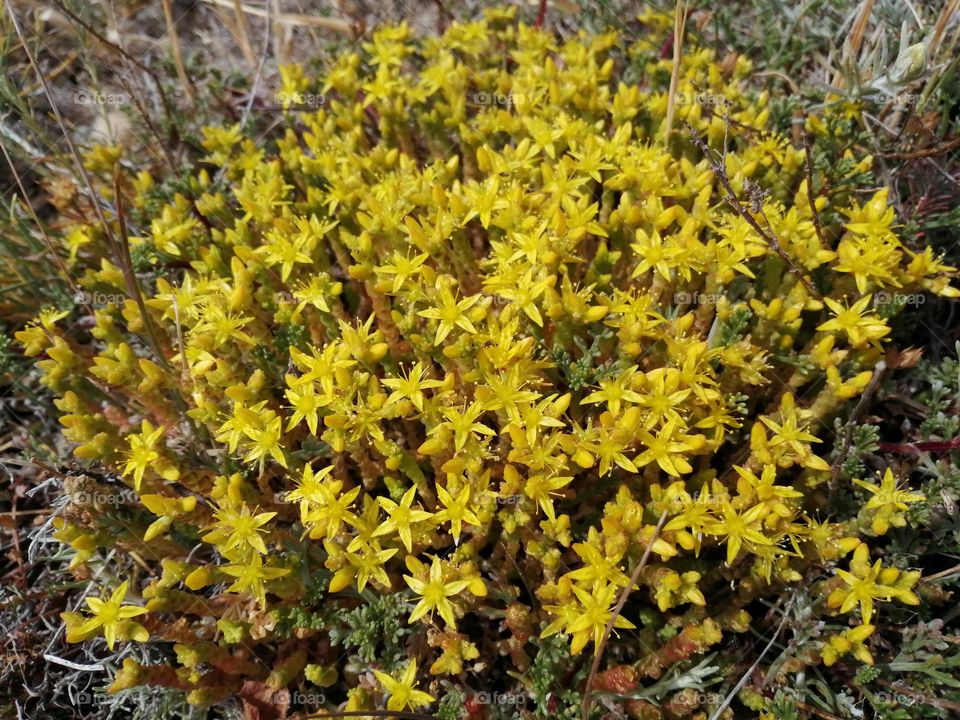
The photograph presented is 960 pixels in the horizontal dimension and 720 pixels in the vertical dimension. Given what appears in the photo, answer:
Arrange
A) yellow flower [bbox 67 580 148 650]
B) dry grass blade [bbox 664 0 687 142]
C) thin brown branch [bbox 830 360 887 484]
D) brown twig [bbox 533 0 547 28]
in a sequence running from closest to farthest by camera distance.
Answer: yellow flower [bbox 67 580 148 650] → thin brown branch [bbox 830 360 887 484] → dry grass blade [bbox 664 0 687 142] → brown twig [bbox 533 0 547 28]

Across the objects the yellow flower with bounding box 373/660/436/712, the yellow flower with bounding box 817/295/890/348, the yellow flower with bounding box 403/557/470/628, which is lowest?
the yellow flower with bounding box 373/660/436/712

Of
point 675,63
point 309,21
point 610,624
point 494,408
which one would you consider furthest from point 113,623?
point 309,21

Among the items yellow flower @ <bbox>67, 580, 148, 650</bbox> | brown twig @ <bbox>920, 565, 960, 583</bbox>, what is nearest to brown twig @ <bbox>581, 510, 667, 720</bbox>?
brown twig @ <bbox>920, 565, 960, 583</bbox>

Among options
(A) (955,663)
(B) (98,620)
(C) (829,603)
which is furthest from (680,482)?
(B) (98,620)

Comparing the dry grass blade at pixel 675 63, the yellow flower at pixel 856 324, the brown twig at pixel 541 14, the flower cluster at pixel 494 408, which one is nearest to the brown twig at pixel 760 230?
the flower cluster at pixel 494 408

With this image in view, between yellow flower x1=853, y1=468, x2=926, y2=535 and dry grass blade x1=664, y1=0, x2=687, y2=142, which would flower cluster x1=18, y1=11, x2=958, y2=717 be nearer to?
yellow flower x1=853, y1=468, x2=926, y2=535

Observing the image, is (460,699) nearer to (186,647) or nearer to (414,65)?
(186,647)

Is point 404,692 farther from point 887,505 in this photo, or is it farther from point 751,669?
point 887,505

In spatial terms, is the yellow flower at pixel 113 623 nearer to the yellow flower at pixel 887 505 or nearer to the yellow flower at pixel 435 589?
the yellow flower at pixel 435 589
